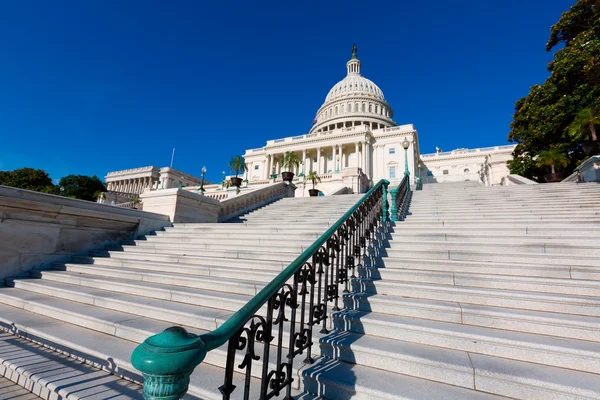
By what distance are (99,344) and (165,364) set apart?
10.0 ft

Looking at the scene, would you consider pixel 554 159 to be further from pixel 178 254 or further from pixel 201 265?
pixel 178 254

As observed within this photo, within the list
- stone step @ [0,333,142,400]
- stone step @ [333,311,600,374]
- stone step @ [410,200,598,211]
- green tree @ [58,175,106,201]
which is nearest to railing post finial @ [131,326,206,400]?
stone step @ [0,333,142,400]

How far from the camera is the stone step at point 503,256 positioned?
4.31 metres

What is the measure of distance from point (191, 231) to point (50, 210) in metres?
3.22

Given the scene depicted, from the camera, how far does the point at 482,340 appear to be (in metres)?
2.94

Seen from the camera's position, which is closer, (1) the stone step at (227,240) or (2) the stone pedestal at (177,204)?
(1) the stone step at (227,240)

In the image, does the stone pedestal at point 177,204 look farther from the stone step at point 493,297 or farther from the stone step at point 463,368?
the stone step at point 463,368

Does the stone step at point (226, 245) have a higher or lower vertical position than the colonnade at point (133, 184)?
lower

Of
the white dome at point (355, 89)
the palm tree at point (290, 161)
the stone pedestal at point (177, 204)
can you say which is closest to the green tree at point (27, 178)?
the palm tree at point (290, 161)

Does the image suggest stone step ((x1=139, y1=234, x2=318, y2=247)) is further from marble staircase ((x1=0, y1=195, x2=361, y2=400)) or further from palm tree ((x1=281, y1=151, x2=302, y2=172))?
palm tree ((x1=281, y1=151, x2=302, y2=172))

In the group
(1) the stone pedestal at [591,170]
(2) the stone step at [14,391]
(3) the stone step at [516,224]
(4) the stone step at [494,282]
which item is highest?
(1) the stone pedestal at [591,170]

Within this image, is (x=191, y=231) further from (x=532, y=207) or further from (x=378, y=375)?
(x=532, y=207)

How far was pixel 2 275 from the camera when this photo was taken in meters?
5.71

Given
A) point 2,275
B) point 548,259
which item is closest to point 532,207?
point 548,259
